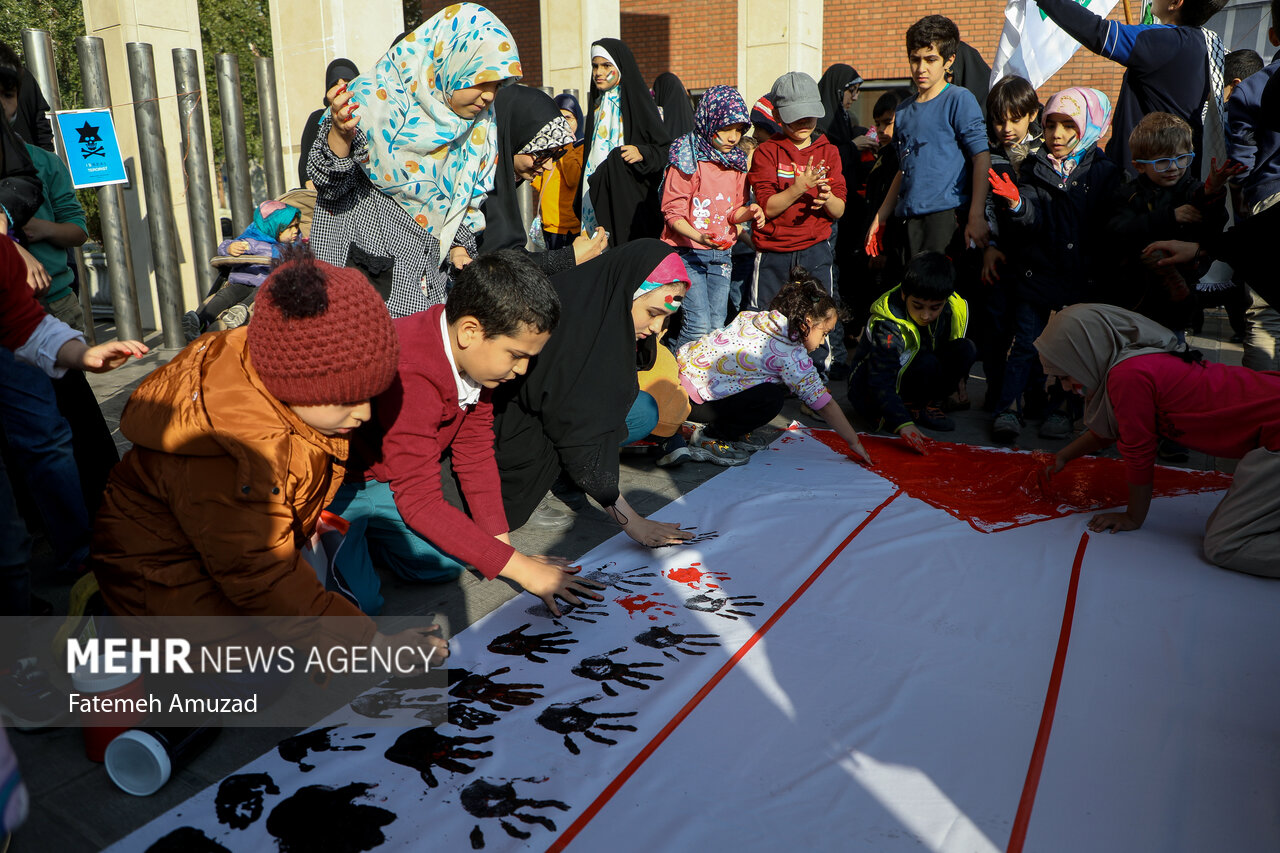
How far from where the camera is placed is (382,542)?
7.86 ft

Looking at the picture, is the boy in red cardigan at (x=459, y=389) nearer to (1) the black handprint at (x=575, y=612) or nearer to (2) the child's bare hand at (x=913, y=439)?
(1) the black handprint at (x=575, y=612)

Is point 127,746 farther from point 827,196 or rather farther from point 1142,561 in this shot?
point 827,196

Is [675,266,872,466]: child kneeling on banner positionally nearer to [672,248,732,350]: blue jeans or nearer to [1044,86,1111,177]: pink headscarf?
[672,248,732,350]: blue jeans

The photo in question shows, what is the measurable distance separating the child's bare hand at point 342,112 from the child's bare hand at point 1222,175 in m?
3.04

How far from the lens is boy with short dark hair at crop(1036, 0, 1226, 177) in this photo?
11.7 feet

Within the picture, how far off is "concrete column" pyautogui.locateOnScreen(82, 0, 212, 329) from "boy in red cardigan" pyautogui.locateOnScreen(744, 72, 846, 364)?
343 centimetres

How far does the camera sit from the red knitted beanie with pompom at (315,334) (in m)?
1.51

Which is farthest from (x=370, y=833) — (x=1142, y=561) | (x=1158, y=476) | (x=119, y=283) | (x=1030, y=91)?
(x=119, y=283)

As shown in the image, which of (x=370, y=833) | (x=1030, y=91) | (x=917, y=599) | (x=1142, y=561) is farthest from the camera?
(x=1030, y=91)

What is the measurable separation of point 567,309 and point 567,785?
1364mm

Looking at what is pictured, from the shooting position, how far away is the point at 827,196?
13.9 feet

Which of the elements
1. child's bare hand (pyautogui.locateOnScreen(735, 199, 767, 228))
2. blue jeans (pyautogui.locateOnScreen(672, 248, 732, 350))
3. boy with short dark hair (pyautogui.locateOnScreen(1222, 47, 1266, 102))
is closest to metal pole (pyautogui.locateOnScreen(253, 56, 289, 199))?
blue jeans (pyautogui.locateOnScreen(672, 248, 732, 350))

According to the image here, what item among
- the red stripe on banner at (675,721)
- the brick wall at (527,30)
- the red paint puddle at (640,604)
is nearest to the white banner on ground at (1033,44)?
the red stripe on banner at (675,721)

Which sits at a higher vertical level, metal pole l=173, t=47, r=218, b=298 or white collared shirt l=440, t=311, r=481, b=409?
metal pole l=173, t=47, r=218, b=298
